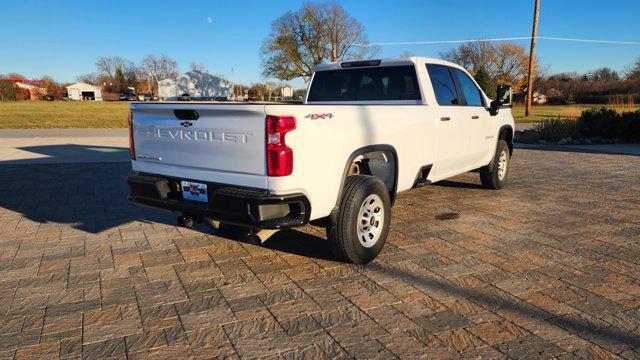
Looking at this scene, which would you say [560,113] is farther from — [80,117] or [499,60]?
[499,60]

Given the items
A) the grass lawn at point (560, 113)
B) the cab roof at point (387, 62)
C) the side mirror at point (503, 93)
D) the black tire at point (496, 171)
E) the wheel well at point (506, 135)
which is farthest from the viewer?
the grass lawn at point (560, 113)

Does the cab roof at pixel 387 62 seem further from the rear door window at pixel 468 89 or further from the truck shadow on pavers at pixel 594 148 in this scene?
the truck shadow on pavers at pixel 594 148

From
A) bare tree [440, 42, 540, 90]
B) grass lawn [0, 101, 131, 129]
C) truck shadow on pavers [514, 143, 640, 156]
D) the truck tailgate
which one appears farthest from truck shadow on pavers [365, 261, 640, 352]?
bare tree [440, 42, 540, 90]

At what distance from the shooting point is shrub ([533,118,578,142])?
49.6 feet

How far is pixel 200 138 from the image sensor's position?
3.46 metres

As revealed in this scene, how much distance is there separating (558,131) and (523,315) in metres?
14.2

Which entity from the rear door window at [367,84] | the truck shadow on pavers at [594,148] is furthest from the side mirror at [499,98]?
the truck shadow on pavers at [594,148]

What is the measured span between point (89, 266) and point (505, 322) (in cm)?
348

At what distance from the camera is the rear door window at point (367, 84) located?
5.07 metres

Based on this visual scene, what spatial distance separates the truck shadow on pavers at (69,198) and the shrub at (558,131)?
1339cm

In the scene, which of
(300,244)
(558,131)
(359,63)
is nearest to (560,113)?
(558,131)

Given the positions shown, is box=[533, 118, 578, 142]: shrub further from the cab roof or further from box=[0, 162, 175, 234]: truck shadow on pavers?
box=[0, 162, 175, 234]: truck shadow on pavers

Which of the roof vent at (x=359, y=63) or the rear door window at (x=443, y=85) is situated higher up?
the roof vent at (x=359, y=63)

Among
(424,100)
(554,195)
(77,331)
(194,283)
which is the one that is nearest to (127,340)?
(77,331)
